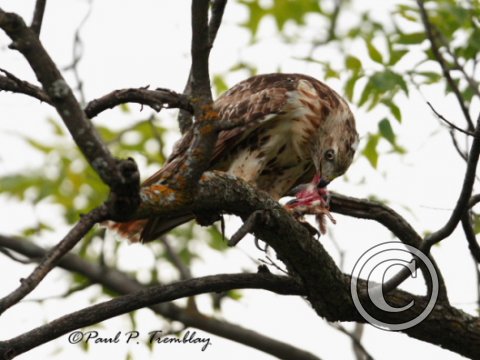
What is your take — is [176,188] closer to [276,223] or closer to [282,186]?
[276,223]

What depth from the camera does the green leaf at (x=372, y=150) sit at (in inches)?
269

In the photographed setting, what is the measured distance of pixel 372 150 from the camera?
22.5 feet

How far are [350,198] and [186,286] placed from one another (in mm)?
1312

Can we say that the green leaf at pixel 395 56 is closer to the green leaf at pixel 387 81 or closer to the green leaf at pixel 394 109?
the green leaf at pixel 387 81

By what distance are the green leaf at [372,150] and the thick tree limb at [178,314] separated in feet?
5.22

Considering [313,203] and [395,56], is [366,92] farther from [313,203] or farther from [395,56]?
[313,203]

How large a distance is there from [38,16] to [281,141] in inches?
114

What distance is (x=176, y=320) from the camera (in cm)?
671

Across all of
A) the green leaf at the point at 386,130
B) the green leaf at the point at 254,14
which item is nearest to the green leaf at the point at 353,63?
the green leaf at the point at 386,130

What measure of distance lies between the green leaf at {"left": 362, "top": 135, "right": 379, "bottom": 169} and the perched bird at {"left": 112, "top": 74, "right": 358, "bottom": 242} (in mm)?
226

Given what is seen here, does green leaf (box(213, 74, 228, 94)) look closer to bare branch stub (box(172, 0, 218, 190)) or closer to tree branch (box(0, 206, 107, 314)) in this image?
bare branch stub (box(172, 0, 218, 190))

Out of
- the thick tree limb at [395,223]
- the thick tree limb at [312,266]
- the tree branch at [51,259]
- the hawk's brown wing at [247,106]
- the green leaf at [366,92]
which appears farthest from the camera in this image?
the green leaf at [366,92]

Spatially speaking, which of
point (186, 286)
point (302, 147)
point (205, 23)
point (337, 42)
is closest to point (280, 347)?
point (302, 147)

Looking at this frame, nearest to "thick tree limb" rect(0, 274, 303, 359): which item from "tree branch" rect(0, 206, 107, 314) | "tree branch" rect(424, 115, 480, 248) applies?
"tree branch" rect(424, 115, 480, 248)
